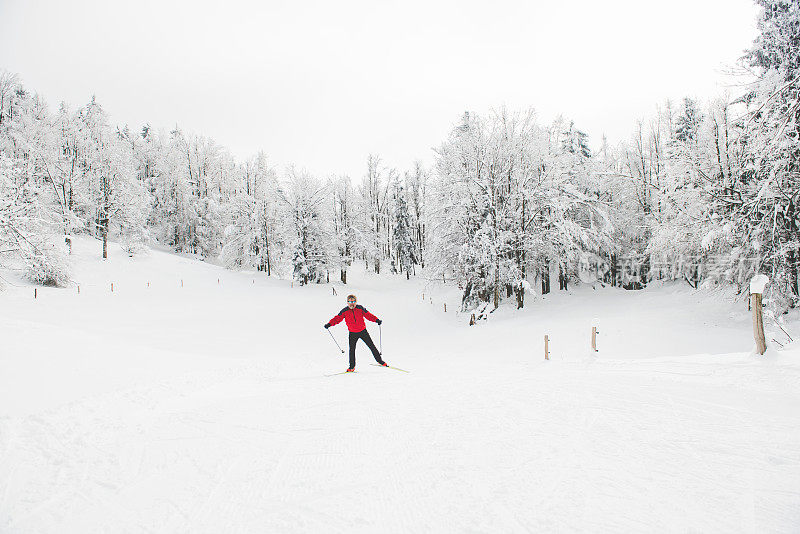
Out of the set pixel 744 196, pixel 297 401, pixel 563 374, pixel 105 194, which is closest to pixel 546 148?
pixel 744 196

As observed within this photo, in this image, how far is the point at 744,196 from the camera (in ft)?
52.3

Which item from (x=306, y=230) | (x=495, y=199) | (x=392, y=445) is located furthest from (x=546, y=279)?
(x=392, y=445)

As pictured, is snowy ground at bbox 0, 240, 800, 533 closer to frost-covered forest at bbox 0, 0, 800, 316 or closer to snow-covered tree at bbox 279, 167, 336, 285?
frost-covered forest at bbox 0, 0, 800, 316

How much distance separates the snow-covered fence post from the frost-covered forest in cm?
574

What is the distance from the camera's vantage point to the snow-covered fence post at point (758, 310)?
658 centimetres

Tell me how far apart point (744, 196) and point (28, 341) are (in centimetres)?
2612

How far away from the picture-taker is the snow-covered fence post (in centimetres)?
658

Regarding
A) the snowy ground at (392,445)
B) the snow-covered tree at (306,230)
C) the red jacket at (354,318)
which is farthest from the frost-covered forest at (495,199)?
the red jacket at (354,318)

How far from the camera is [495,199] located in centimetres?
2220

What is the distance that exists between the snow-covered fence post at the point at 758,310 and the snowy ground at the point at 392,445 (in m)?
0.30

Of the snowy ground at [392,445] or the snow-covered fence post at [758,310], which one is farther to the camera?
the snow-covered fence post at [758,310]

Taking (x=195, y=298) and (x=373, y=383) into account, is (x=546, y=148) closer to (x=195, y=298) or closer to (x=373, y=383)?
(x=373, y=383)

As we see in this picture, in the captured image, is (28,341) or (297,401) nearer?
(297,401)

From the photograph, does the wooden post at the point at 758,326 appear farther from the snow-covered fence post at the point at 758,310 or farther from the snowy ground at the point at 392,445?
the snowy ground at the point at 392,445
